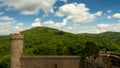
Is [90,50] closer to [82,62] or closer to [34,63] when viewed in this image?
[82,62]

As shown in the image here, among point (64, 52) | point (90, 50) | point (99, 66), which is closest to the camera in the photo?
point (99, 66)

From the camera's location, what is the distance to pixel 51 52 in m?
82.1

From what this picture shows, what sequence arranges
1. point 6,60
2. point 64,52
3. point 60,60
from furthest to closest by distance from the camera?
point 6,60 → point 64,52 → point 60,60

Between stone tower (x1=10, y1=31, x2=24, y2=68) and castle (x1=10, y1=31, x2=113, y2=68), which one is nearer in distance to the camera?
castle (x1=10, y1=31, x2=113, y2=68)

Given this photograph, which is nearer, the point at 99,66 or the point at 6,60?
the point at 99,66

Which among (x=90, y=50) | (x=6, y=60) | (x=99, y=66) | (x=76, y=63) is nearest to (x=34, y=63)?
(x=76, y=63)

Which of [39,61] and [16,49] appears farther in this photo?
[16,49]

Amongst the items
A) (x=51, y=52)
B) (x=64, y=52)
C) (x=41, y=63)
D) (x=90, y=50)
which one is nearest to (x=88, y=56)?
(x=90, y=50)

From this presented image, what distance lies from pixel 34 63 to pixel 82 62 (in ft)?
27.8

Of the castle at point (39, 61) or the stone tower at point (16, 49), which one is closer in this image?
the castle at point (39, 61)

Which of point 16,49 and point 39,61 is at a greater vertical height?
point 16,49

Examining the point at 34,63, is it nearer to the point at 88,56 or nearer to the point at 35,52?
the point at 88,56

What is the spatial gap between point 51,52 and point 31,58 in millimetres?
40327

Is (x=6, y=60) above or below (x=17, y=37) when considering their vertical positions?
below
